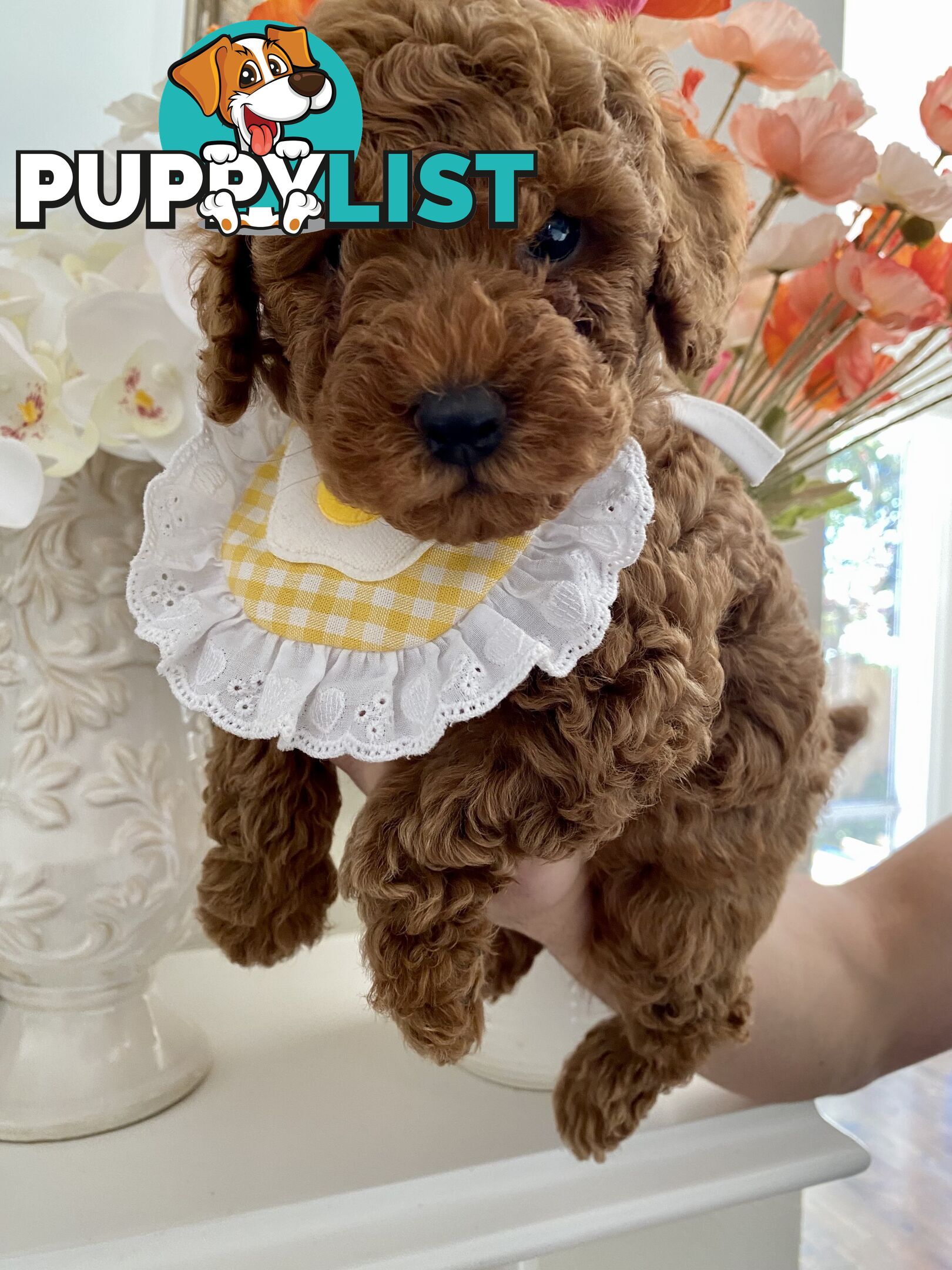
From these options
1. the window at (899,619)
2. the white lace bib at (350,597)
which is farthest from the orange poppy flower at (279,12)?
the window at (899,619)

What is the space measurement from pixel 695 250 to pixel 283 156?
0.78 feet

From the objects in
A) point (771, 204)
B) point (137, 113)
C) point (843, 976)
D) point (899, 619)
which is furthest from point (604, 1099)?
point (899, 619)

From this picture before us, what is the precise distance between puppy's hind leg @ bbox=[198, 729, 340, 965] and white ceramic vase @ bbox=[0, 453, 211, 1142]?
12 centimetres

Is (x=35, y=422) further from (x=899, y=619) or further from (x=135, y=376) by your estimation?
(x=899, y=619)

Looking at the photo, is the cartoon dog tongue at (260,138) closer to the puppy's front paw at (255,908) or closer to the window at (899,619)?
the puppy's front paw at (255,908)

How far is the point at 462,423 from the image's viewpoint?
496mm

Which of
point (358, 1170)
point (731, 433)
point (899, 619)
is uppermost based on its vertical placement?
point (731, 433)

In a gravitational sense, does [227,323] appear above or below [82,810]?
above

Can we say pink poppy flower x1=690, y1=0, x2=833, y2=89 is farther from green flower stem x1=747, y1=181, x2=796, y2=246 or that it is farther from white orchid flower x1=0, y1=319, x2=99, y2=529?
white orchid flower x1=0, y1=319, x2=99, y2=529

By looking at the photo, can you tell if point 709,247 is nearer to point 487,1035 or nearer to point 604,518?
point 604,518

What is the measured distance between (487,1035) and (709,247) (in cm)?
76

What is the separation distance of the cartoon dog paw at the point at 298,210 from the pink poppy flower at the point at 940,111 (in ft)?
1.65

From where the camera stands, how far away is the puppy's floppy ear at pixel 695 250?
60 cm

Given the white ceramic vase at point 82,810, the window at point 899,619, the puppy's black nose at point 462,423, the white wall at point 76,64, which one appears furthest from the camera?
the window at point 899,619
